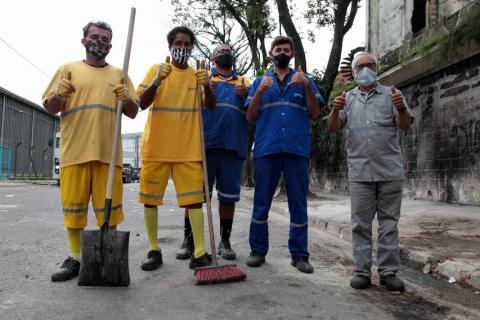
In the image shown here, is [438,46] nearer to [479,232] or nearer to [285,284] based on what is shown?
[479,232]

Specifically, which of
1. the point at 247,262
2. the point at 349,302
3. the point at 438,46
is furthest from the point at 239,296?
the point at 438,46

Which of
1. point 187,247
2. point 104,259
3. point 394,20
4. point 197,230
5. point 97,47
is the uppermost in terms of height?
point 394,20

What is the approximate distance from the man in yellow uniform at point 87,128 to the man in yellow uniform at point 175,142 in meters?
0.31

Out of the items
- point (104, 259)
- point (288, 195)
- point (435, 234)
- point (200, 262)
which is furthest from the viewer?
point (435, 234)

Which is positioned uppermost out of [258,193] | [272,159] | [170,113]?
[170,113]

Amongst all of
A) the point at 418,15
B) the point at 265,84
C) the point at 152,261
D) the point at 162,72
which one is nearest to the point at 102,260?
the point at 152,261

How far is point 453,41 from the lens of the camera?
926 cm

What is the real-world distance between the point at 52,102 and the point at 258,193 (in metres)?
1.86

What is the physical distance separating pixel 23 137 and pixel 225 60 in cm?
3171

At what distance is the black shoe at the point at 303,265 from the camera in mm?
4095

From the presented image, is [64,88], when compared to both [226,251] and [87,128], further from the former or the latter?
[226,251]

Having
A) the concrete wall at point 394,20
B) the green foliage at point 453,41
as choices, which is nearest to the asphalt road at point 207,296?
the green foliage at point 453,41

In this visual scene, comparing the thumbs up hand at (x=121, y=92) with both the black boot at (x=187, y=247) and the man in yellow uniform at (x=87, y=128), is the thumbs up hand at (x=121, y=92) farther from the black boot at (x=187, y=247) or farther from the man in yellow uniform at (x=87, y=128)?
the black boot at (x=187, y=247)

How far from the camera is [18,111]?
3184 cm
